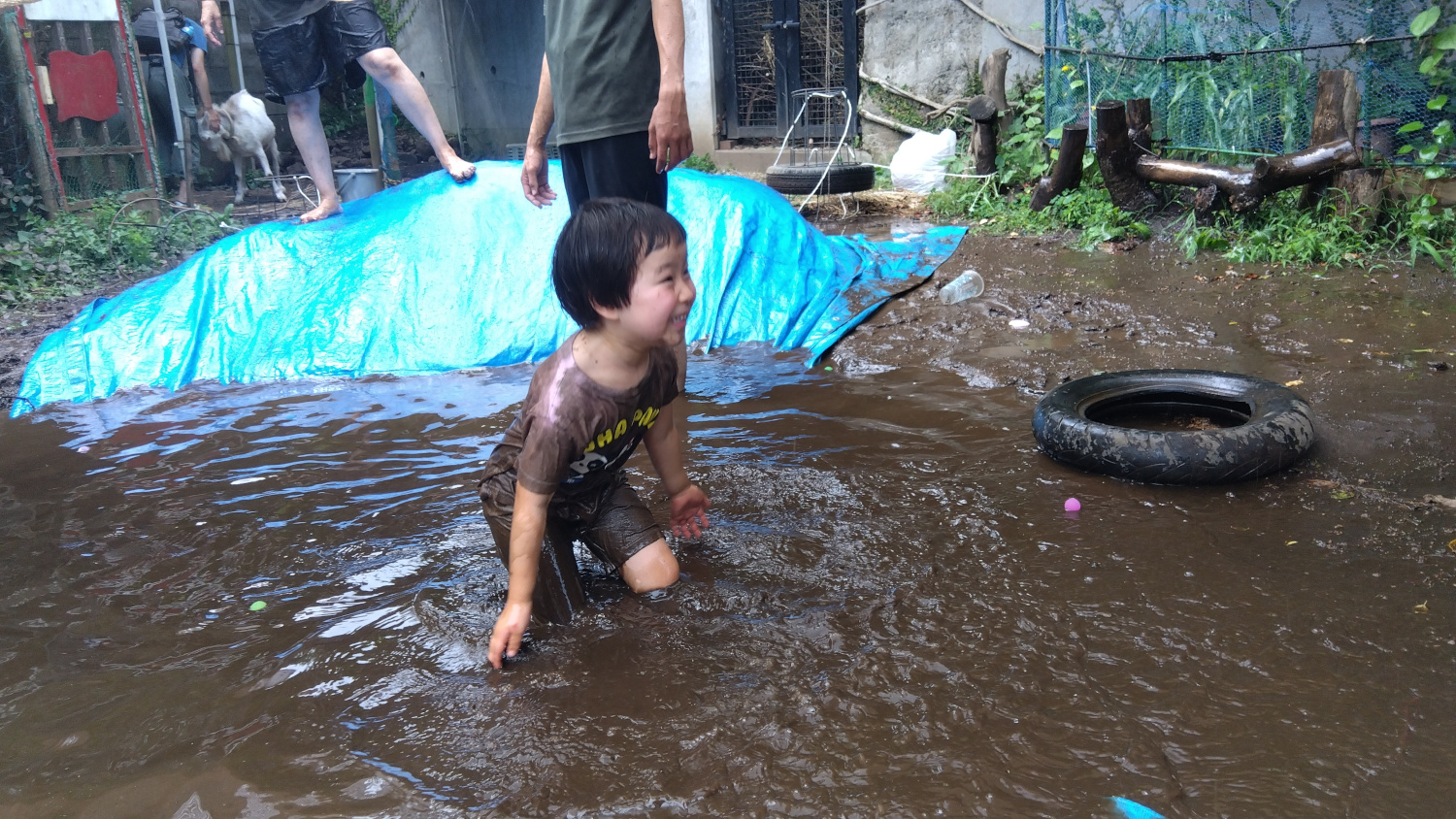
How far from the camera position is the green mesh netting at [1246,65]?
5.51 m

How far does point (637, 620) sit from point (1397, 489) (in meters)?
2.24

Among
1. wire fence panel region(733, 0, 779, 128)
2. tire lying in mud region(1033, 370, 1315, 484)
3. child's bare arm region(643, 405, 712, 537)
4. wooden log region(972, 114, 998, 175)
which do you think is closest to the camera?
child's bare arm region(643, 405, 712, 537)

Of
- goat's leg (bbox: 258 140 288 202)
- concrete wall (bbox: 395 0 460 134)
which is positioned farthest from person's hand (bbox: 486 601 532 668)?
concrete wall (bbox: 395 0 460 134)

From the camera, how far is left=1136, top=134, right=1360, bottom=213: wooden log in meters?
5.39

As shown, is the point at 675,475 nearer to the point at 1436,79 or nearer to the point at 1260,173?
the point at 1260,173

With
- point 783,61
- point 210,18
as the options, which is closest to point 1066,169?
point 783,61

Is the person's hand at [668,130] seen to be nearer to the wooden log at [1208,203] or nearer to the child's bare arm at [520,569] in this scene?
the child's bare arm at [520,569]

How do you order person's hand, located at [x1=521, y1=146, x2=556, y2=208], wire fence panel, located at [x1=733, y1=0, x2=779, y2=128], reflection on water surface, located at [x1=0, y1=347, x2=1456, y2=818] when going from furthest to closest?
wire fence panel, located at [x1=733, y1=0, x2=779, y2=128] < person's hand, located at [x1=521, y1=146, x2=556, y2=208] < reflection on water surface, located at [x1=0, y1=347, x2=1456, y2=818]

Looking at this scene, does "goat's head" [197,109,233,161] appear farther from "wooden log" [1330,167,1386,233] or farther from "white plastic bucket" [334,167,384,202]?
"wooden log" [1330,167,1386,233]

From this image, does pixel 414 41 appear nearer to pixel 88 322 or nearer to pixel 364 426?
pixel 88 322

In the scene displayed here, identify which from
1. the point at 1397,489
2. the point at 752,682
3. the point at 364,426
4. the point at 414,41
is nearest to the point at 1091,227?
the point at 1397,489

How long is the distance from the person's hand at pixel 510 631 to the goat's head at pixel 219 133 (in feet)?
30.2

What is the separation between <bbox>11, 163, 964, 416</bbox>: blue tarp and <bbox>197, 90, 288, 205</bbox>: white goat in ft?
15.1

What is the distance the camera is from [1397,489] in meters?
2.78
